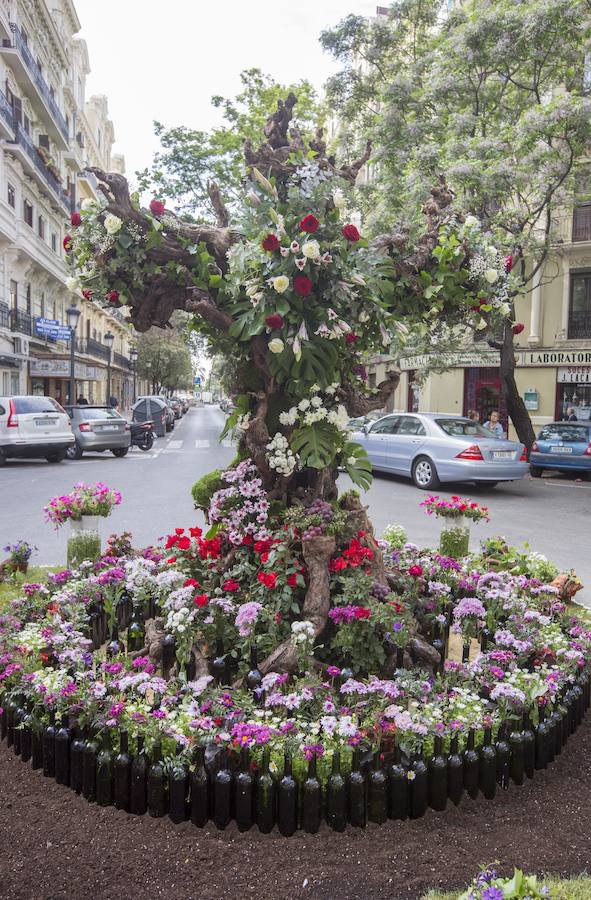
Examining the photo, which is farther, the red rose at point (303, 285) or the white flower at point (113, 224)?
the white flower at point (113, 224)

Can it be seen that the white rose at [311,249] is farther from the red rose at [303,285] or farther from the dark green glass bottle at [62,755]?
the dark green glass bottle at [62,755]

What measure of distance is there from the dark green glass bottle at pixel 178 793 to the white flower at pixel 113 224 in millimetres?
2745

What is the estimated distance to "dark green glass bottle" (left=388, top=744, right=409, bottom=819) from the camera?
8.86 feet

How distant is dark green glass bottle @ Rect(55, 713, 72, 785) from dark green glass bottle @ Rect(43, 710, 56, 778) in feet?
0.12

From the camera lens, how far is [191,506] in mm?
10383

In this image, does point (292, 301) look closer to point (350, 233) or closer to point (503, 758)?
point (350, 233)

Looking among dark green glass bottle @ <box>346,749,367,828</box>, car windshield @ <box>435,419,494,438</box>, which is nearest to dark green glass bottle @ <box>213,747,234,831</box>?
dark green glass bottle @ <box>346,749,367,828</box>

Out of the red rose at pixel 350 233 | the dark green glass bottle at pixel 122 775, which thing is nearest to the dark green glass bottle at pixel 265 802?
the dark green glass bottle at pixel 122 775

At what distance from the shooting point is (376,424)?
14.7 meters

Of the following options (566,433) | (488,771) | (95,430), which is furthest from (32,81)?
(488,771)

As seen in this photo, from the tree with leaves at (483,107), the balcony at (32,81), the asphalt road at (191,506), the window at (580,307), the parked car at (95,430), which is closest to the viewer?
the asphalt road at (191,506)

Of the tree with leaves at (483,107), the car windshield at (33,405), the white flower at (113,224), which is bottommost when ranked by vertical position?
the car windshield at (33,405)

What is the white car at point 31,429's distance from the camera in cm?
1605

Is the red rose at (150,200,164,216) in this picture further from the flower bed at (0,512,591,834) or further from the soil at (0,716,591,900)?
the soil at (0,716,591,900)
